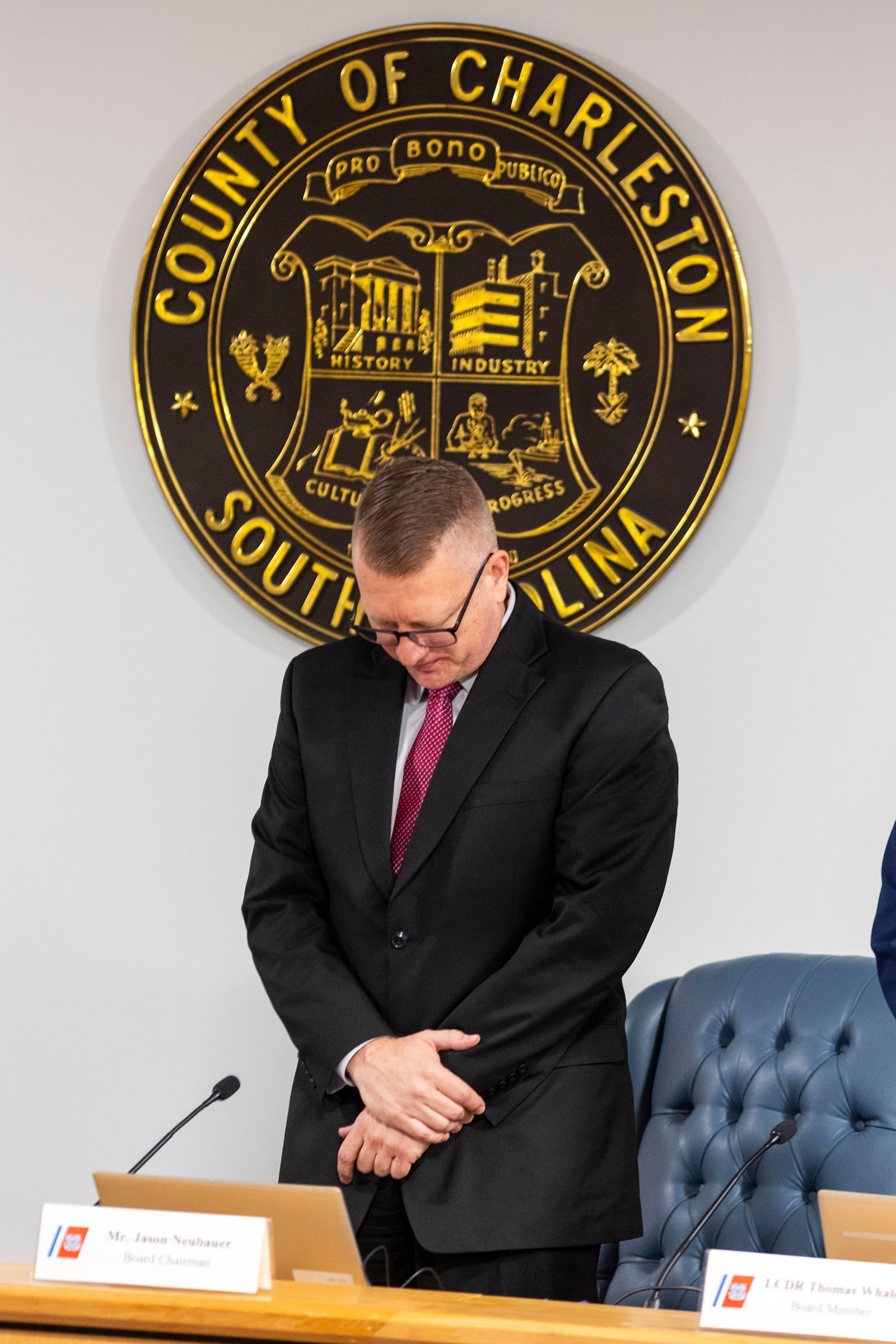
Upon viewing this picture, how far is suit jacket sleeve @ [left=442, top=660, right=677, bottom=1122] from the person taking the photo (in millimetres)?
2018

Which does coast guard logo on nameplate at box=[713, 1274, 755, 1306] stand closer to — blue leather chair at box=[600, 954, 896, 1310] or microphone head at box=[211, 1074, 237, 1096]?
microphone head at box=[211, 1074, 237, 1096]

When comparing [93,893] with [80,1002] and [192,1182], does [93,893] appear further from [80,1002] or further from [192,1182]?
[192,1182]

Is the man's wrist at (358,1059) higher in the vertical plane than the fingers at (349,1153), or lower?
higher

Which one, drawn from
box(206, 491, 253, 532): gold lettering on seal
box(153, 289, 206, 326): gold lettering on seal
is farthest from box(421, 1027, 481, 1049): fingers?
box(153, 289, 206, 326): gold lettering on seal

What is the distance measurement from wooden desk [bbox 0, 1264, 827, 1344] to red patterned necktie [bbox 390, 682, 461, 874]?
779 mm

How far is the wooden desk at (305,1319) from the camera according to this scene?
1.36 meters

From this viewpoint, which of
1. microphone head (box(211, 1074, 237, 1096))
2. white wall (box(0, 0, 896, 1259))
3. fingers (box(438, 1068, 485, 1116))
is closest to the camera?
fingers (box(438, 1068, 485, 1116))

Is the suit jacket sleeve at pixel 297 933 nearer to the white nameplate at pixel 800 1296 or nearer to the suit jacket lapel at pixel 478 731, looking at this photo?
the suit jacket lapel at pixel 478 731

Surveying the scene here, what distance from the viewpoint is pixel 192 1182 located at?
156cm

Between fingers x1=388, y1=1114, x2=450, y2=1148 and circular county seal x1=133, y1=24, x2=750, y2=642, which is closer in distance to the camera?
fingers x1=388, y1=1114, x2=450, y2=1148

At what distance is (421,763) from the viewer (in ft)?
7.25

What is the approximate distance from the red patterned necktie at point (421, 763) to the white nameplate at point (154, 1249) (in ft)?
2.44

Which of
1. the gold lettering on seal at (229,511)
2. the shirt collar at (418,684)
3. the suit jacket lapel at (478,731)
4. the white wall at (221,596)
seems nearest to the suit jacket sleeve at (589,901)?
the suit jacket lapel at (478,731)

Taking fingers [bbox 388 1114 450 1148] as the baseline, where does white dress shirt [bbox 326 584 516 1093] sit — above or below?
above
